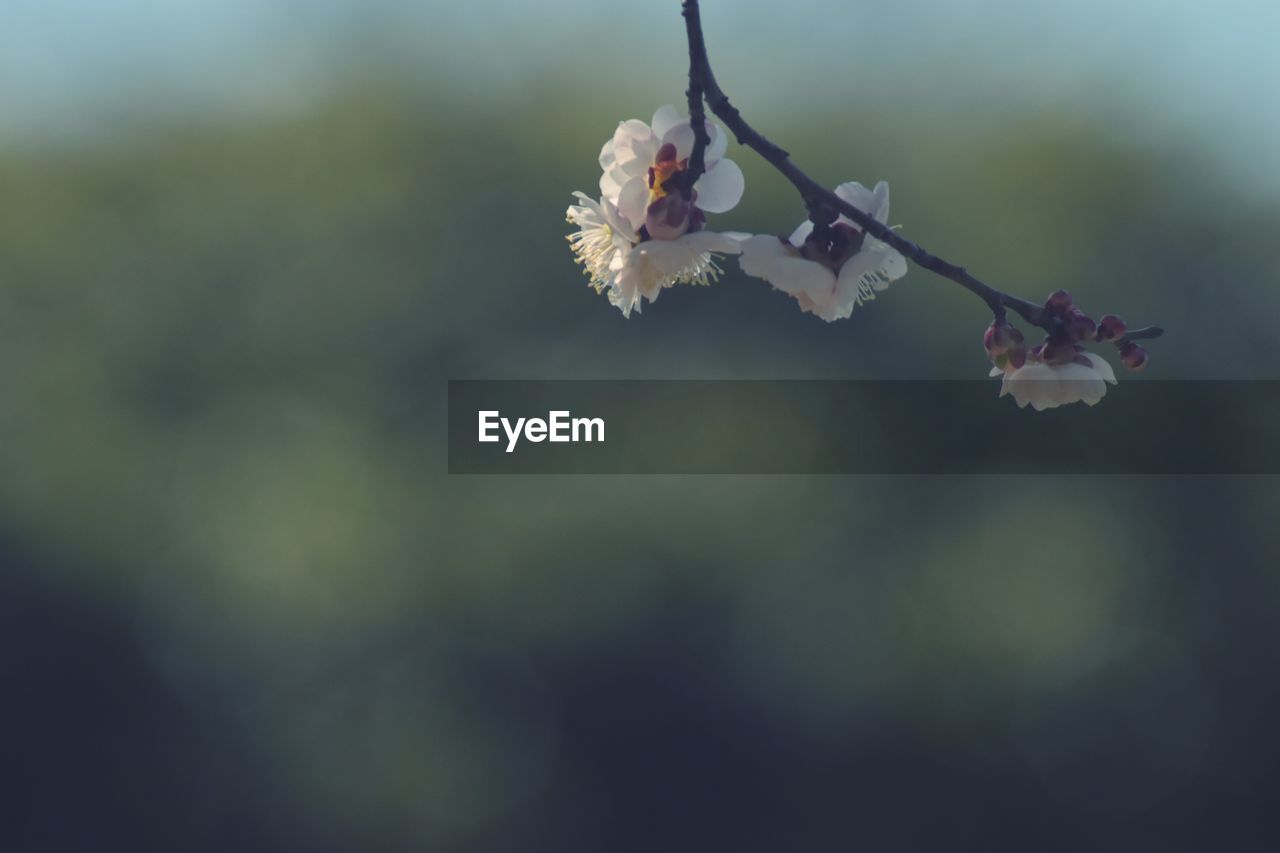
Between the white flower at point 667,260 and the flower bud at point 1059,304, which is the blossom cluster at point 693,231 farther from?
the flower bud at point 1059,304

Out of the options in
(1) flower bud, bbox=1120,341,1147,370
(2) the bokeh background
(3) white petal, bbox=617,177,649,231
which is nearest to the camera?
(1) flower bud, bbox=1120,341,1147,370

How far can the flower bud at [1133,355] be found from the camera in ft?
2.96

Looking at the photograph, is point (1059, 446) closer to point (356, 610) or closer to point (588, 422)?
point (588, 422)

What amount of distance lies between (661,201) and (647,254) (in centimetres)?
4

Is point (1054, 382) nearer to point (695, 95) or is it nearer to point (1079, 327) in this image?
point (1079, 327)

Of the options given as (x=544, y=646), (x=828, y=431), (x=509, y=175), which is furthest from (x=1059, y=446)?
(x=509, y=175)

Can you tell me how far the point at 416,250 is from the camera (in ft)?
27.6

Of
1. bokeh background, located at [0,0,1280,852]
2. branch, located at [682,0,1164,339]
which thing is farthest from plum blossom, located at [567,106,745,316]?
bokeh background, located at [0,0,1280,852]

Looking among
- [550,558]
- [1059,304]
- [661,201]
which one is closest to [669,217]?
[661,201]

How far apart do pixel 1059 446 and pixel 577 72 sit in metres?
4.08

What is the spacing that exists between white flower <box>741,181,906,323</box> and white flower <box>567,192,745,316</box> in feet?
0.10

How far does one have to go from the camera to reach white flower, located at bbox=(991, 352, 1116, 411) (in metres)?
0.96

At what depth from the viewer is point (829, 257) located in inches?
39.6

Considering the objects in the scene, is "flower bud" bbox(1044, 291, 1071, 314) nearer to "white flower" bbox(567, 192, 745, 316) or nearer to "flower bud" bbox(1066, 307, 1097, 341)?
"flower bud" bbox(1066, 307, 1097, 341)
